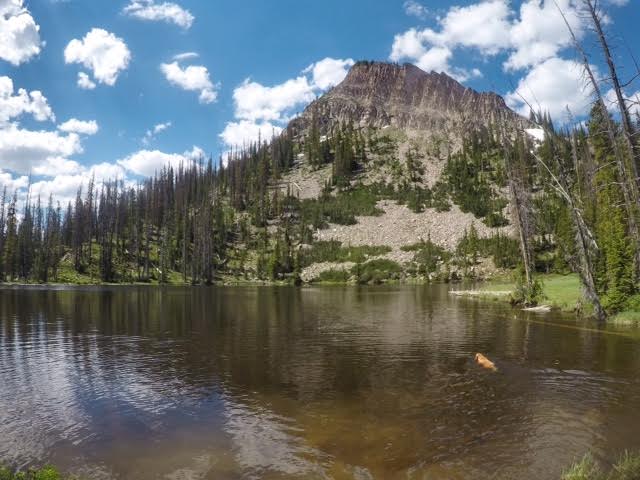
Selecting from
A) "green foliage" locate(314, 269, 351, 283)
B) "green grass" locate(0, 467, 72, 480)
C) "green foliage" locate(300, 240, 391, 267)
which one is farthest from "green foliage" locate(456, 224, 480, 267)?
"green grass" locate(0, 467, 72, 480)

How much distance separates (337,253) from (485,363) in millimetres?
111472

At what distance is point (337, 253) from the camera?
13200 centimetres

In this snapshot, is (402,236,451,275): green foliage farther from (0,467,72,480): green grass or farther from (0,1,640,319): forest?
(0,467,72,480): green grass

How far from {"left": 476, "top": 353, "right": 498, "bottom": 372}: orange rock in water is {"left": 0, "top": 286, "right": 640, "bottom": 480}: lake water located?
1.19 feet

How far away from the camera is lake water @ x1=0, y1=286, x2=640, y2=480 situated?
35.2 feet

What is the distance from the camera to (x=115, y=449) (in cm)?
1139

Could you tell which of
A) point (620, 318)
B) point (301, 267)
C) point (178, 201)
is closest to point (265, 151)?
point (178, 201)

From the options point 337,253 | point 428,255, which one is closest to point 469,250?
point 428,255

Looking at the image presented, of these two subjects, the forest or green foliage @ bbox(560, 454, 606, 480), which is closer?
green foliage @ bbox(560, 454, 606, 480)

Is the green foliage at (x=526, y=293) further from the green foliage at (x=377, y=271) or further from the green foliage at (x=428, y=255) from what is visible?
the green foliage at (x=428, y=255)

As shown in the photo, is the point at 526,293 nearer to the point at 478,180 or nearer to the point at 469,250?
the point at 469,250

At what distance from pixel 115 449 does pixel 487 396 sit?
1141cm

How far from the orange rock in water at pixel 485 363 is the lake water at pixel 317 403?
0.36m

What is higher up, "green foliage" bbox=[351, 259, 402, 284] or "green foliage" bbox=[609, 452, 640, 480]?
"green foliage" bbox=[351, 259, 402, 284]
